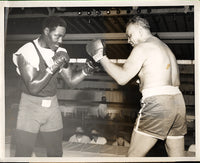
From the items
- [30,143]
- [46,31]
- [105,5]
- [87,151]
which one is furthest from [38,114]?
[105,5]

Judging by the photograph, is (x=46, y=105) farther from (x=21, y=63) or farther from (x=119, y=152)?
(x=119, y=152)

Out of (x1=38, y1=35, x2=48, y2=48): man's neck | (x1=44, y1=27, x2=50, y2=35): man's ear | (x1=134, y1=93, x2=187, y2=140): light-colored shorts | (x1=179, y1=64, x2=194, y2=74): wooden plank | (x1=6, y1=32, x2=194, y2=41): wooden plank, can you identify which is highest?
(x1=44, y1=27, x2=50, y2=35): man's ear

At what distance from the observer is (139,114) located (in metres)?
2.46

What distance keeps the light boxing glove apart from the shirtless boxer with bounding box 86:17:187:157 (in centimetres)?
39

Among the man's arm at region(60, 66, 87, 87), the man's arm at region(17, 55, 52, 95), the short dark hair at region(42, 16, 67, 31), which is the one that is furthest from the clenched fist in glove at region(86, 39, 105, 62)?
the man's arm at region(17, 55, 52, 95)

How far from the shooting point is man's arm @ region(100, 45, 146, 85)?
2.44 metres

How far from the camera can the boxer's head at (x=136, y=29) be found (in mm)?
2506

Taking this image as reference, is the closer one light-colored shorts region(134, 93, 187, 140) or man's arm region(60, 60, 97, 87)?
light-colored shorts region(134, 93, 187, 140)

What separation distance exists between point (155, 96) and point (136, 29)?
635mm

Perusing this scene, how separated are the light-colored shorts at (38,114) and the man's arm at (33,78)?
0.08m

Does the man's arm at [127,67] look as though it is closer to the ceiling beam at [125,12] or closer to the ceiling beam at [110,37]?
the ceiling beam at [110,37]

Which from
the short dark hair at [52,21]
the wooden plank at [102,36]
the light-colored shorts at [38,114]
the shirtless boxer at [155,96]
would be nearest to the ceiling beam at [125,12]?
the short dark hair at [52,21]

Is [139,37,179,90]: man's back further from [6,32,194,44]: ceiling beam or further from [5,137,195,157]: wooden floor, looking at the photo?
[5,137,195,157]: wooden floor

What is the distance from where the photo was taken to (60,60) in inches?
99.6
